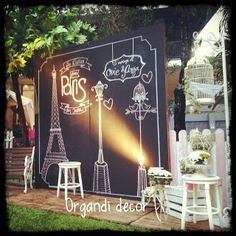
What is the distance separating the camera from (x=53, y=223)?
4234 mm

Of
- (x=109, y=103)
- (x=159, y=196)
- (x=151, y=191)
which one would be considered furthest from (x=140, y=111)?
(x=159, y=196)

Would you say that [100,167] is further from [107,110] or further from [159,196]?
[159,196]

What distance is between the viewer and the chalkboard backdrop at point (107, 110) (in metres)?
5.16

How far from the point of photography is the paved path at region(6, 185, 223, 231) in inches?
163

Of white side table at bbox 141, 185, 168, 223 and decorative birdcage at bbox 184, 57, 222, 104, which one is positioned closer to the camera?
white side table at bbox 141, 185, 168, 223

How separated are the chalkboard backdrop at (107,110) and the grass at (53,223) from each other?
126cm

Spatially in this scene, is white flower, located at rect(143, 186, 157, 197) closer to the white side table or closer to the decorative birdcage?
the white side table

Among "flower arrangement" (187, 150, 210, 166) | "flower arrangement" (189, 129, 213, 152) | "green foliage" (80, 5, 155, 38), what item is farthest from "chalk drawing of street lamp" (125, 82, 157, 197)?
"green foliage" (80, 5, 155, 38)

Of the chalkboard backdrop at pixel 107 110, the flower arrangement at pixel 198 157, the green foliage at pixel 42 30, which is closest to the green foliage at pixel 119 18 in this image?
the green foliage at pixel 42 30

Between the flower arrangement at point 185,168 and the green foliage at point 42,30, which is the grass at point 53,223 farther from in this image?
the green foliage at point 42,30

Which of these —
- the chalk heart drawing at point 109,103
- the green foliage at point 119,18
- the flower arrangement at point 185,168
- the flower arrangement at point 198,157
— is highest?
the green foliage at point 119,18

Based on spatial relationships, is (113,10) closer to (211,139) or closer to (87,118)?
(87,118)

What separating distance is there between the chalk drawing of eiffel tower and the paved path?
550mm

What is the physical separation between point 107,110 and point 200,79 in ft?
5.52
